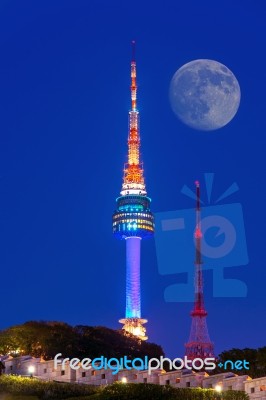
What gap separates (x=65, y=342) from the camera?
99.5 meters

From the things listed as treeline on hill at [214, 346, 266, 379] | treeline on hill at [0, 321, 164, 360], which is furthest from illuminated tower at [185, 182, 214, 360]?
treeline on hill at [214, 346, 266, 379]

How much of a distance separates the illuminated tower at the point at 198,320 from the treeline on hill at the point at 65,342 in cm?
2904

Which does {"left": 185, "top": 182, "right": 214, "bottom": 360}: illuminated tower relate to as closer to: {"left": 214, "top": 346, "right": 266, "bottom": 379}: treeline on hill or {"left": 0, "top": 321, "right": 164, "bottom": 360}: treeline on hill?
{"left": 0, "top": 321, "right": 164, "bottom": 360}: treeline on hill

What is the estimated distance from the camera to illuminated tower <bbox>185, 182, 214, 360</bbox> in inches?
6152

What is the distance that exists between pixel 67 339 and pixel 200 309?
→ 65.8m

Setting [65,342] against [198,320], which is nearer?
[65,342]

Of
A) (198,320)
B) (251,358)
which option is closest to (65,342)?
(251,358)

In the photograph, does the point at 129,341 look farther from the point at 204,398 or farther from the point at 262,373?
the point at 204,398

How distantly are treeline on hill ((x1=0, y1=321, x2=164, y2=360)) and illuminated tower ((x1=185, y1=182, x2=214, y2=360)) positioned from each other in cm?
2904

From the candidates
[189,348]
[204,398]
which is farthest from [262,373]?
[189,348]

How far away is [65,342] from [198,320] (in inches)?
2569

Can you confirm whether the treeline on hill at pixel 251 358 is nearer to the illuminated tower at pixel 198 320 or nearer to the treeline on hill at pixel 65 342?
the treeline on hill at pixel 65 342

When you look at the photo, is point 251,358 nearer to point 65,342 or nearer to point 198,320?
point 65,342

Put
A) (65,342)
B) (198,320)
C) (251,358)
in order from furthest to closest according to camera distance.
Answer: (198,320)
(65,342)
(251,358)
